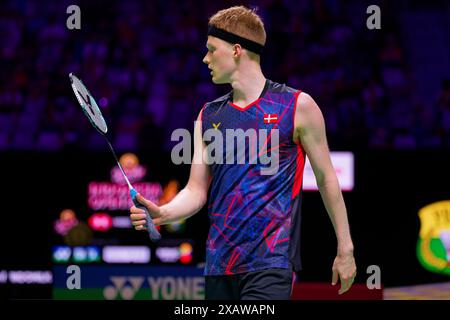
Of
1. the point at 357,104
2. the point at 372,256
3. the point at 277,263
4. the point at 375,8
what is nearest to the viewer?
the point at 277,263

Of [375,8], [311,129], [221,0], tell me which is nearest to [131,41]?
[221,0]

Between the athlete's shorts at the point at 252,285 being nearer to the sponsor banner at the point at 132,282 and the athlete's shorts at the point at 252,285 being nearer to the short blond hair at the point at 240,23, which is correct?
the short blond hair at the point at 240,23

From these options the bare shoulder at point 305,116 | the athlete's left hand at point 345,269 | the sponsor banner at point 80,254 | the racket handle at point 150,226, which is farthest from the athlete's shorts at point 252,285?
the sponsor banner at point 80,254

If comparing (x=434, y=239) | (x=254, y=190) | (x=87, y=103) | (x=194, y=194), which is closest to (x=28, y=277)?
(x=434, y=239)

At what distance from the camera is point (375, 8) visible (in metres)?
10.9

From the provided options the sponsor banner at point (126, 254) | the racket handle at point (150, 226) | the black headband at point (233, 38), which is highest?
the black headband at point (233, 38)

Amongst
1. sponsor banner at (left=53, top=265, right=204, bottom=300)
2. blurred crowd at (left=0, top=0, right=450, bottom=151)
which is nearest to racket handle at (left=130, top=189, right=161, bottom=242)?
sponsor banner at (left=53, top=265, right=204, bottom=300)

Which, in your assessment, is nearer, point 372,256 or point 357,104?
point 372,256

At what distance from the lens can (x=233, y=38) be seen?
12.8 ft

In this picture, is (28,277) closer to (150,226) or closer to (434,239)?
(434,239)

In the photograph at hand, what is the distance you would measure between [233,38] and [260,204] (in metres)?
0.69

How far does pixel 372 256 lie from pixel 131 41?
4.13m

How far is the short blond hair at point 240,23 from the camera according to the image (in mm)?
3893

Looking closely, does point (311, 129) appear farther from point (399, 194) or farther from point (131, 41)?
point (131, 41)
